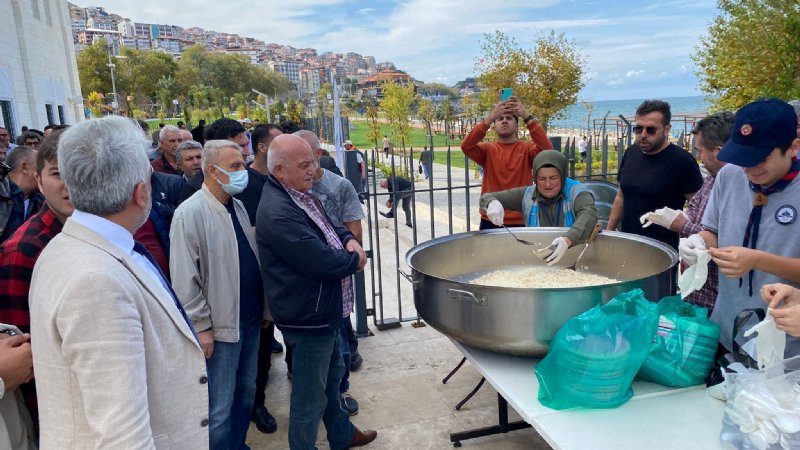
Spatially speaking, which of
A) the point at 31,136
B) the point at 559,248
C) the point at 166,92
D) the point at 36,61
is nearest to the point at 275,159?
the point at 559,248

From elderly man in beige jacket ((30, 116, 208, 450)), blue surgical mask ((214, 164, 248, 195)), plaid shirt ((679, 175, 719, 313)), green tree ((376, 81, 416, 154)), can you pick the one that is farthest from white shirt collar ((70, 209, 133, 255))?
green tree ((376, 81, 416, 154))

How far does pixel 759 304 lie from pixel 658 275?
1.06 feet

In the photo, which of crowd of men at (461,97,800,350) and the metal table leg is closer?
crowd of men at (461,97,800,350)

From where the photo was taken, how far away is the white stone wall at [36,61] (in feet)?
53.2

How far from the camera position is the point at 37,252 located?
61.9 inches

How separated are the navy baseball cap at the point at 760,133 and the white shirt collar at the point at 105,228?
5.90 ft

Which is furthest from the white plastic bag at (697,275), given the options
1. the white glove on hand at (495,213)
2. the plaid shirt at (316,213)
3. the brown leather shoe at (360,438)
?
the brown leather shoe at (360,438)

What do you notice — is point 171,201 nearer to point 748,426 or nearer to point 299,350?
point 299,350

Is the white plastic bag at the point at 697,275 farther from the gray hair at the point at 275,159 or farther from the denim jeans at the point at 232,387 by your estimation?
the denim jeans at the point at 232,387

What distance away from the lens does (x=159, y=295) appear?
131cm

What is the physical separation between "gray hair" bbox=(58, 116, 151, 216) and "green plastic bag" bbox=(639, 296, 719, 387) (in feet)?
5.58

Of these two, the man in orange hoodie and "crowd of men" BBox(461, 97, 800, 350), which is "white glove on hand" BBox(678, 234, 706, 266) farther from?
the man in orange hoodie

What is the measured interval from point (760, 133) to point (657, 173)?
1659 mm

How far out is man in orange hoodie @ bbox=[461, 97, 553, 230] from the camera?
11.9 ft
